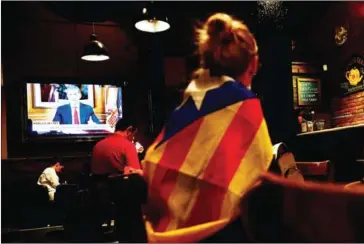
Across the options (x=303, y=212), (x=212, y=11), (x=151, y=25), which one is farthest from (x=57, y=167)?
(x=303, y=212)

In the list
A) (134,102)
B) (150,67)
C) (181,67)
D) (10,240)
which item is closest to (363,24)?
(181,67)

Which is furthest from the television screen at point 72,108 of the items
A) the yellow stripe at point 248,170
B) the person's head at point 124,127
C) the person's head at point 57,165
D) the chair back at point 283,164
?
the yellow stripe at point 248,170

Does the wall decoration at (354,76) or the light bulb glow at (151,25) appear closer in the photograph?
the light bulb glow at (151,25)

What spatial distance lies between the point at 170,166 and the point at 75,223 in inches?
152

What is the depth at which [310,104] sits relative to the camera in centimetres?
818

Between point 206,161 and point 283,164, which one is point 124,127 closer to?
point 283,164

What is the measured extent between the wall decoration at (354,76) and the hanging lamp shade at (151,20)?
3927mm

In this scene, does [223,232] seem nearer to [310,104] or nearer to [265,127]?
[265,127]

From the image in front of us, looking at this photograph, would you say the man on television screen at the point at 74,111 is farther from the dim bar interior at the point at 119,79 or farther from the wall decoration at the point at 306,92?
the wall decoration at the point at 306,92

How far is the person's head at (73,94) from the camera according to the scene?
6672 millimetres

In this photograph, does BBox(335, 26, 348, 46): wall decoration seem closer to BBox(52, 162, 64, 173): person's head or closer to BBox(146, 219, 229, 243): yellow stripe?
BBox(52, 162, 64, 173): person's head

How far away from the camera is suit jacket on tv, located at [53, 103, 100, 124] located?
21.7 ft

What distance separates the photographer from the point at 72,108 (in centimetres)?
669

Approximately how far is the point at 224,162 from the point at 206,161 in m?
0.06
